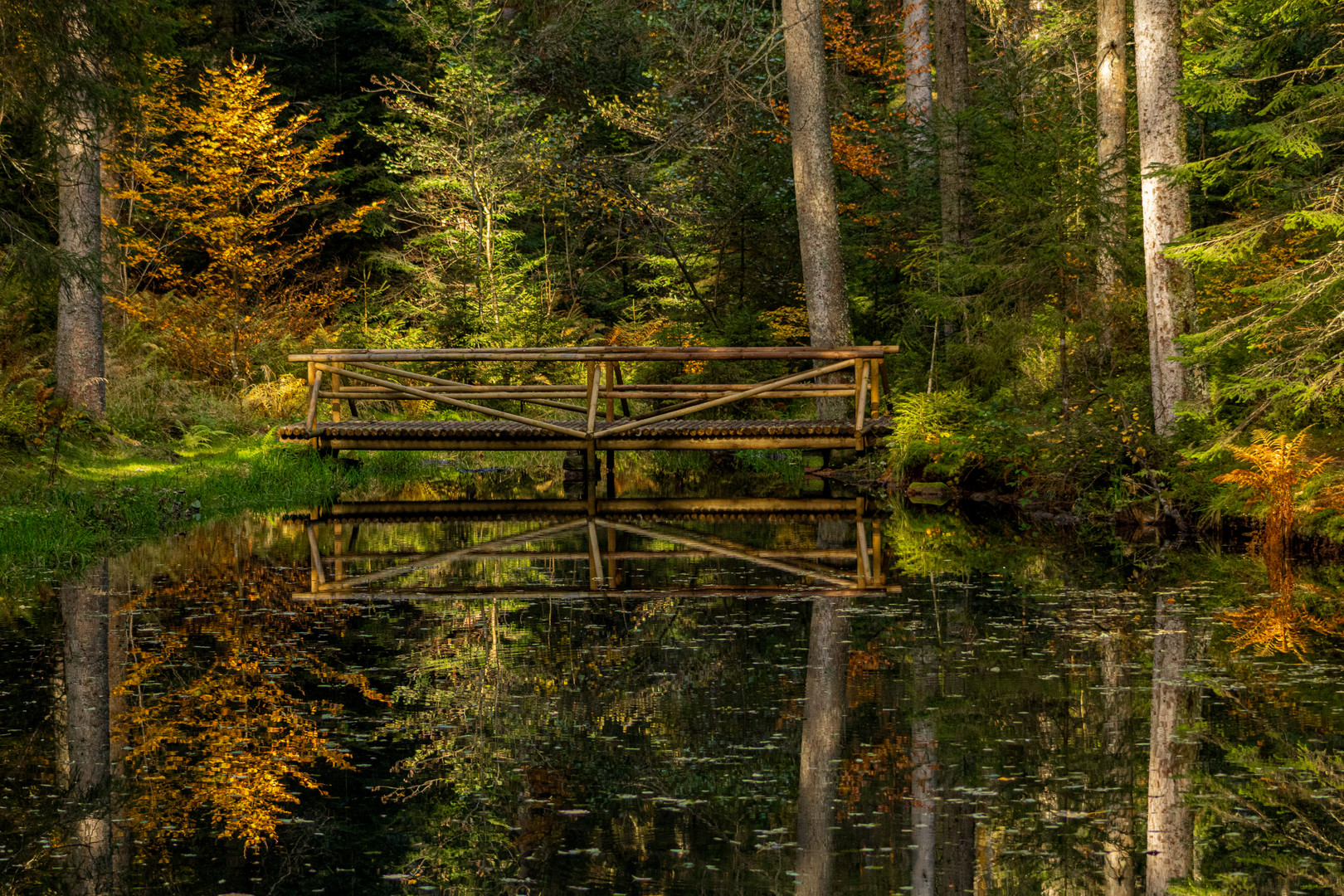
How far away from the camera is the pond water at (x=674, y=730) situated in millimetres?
3607

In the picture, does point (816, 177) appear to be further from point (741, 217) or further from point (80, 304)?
point (80, 304)

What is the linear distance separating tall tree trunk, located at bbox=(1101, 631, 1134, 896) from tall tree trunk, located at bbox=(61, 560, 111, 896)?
261 centimetres

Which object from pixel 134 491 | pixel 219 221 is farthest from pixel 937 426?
pixel 219 221

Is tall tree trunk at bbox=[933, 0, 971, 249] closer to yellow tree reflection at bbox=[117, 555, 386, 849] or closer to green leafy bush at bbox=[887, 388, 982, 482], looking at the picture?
green leafy bush at bbox=[887, 388, 982, 482]

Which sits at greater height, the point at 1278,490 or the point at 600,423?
the point at 600,423

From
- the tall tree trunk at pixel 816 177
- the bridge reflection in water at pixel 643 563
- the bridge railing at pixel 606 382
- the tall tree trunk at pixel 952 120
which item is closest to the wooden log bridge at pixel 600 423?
the bridge railing at pixel 606 382

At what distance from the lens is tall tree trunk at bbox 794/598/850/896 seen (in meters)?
3.56

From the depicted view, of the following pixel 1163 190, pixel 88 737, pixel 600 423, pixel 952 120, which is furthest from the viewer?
pixel 952 120

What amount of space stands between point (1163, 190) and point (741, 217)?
9787mm

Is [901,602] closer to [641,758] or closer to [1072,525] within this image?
[641,758]

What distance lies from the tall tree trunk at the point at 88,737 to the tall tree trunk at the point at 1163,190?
8.47m

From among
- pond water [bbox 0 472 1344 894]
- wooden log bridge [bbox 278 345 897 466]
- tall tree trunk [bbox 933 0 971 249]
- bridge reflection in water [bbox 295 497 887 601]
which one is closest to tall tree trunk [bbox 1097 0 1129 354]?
tall tree trunk [bbox 933 0 971 249]

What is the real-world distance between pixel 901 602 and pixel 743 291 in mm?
13377

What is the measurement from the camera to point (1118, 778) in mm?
4316
